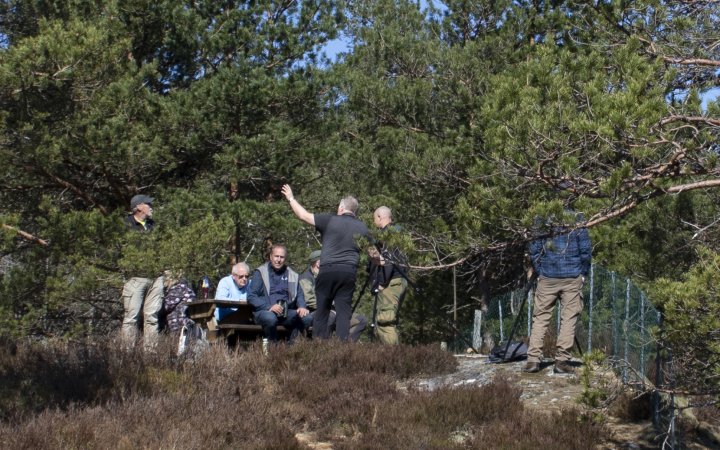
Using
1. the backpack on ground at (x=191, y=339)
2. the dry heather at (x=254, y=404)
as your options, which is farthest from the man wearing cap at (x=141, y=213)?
the dry heather at (x=254, y=404)

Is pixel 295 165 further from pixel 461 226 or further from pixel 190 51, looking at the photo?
pixel 461 226

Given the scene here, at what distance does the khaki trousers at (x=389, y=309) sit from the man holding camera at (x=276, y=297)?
0.80 m

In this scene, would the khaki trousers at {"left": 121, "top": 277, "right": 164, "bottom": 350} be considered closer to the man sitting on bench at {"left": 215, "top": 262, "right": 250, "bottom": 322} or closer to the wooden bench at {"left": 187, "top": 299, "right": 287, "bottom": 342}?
the wooden bench at {"left": 187, "top": 299, "right": 287, "bottom": 342}

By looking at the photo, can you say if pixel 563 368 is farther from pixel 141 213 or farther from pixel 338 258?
pixel 141 213

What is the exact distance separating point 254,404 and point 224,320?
3.12 m

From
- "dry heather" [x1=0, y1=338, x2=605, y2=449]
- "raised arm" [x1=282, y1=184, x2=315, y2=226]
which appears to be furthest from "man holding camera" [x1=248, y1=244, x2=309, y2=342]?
"raised arm" [x1=282, y1=184, x2=315, y2=226]

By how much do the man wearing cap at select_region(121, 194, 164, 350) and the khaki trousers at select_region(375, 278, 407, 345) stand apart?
7.61 feet

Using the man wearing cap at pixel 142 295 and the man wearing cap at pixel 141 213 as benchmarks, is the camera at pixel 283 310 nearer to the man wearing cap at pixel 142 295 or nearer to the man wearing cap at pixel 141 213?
the man wearing cap at pixel 142 295

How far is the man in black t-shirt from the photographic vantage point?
9820mm

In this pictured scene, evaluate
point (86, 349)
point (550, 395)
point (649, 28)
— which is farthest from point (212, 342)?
point (649, 28)

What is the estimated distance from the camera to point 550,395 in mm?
8461

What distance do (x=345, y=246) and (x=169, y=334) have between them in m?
1.90

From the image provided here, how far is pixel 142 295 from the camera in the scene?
10133 mm

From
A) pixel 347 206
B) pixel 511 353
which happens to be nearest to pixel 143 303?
pixel 347 206
